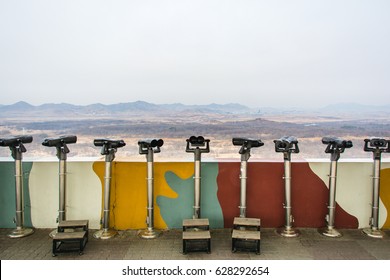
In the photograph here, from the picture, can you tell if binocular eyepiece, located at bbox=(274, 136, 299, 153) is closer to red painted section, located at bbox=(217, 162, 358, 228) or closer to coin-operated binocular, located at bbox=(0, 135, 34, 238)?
red painted section, located at bbox=(217, 162, 358, 228)

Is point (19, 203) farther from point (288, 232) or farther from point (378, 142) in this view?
point (378, 142)

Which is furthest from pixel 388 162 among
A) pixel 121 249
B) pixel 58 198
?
pixel 58 198

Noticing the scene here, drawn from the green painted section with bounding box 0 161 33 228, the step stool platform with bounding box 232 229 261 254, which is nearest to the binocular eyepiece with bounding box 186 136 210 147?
the step stool platform with bounding box 232 229 261 254

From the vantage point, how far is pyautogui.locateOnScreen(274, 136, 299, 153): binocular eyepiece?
153 inches

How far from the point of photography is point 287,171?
398 cm

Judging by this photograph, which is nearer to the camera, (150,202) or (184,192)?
(150,202)

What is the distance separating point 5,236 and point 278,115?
16.3 feet

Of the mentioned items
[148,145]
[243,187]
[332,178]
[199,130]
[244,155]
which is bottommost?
[243,187]

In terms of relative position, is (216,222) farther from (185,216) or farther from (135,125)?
(135,125)

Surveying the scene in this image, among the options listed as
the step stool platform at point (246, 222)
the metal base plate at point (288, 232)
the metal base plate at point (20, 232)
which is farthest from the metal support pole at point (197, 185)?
the metal base plate at point (20, 232)

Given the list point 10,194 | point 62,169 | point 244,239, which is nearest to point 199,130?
point 244,239

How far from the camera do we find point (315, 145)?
14.2ft

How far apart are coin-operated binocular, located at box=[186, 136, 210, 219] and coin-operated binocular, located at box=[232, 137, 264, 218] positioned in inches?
14.7

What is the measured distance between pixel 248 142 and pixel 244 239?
1.13 m
